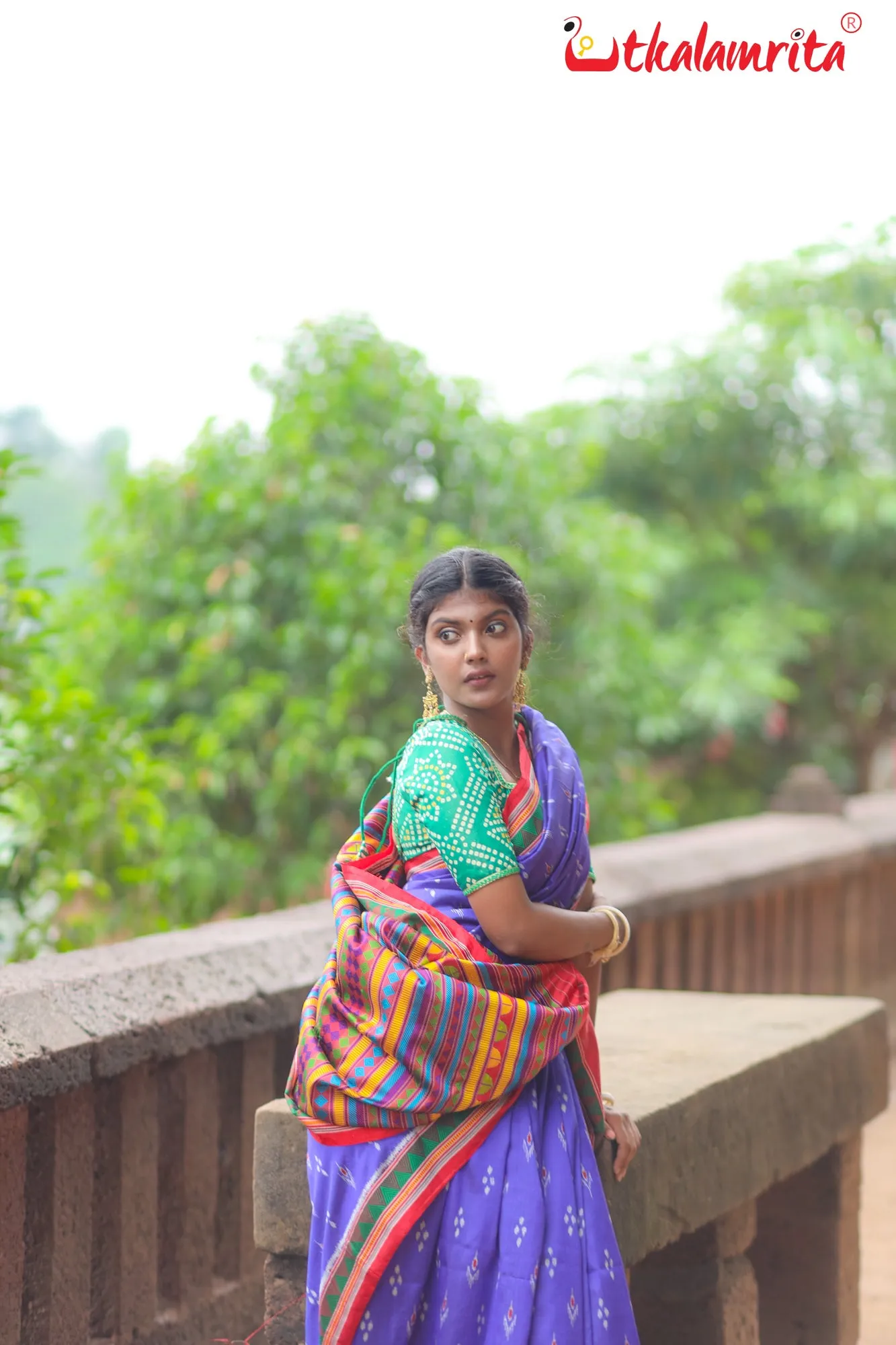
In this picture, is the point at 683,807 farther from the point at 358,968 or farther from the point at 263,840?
the point at 358,968

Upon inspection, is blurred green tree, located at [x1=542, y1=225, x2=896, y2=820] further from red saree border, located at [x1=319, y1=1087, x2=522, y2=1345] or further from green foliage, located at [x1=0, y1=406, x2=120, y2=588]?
green foliage, located at [x1=0, y1=406, x2=120, y2=588]

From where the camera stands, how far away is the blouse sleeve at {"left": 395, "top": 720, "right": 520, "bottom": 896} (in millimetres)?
1917

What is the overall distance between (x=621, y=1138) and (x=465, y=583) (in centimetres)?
87

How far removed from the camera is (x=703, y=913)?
16.4 ft

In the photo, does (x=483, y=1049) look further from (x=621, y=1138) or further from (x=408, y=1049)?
(x=621, y=1138)

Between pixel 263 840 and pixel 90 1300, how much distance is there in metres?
2.91

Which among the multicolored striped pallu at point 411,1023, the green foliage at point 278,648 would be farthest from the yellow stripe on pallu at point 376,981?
the green foliage at point 278,648

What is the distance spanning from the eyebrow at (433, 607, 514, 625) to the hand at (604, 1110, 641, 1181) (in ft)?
2.54

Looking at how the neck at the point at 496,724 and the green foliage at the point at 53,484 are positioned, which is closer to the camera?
the neck at the point at 496,724

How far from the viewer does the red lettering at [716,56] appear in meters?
4.43

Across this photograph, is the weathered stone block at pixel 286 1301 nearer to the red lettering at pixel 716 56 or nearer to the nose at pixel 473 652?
the nose at pixel 473 652

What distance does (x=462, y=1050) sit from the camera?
1.91 metres

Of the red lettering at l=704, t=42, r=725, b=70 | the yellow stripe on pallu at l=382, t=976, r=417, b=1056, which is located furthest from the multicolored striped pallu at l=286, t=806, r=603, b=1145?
the red lettering at l=704, t=42, r=725, b=70

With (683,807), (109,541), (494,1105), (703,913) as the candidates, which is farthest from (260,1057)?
(683,807)
